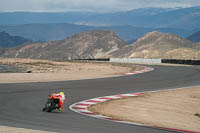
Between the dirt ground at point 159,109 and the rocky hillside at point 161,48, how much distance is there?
2970 inches

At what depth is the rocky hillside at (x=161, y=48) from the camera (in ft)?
351

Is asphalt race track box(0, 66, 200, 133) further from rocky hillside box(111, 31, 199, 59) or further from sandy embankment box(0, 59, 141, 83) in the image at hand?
rocky hillside box(111, 31, 199, 59)

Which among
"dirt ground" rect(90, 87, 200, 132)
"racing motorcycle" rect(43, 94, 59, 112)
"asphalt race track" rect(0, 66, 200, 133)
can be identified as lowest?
"dirt ground" rect(90, 87, 200, 132)

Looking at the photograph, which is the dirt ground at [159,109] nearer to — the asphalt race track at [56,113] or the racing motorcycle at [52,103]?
Result: the asphalt race track at [56,113]

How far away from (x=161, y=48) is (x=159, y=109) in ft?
366

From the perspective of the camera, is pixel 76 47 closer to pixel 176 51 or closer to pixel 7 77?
pixel 176 51

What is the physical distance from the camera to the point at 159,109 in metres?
18.7

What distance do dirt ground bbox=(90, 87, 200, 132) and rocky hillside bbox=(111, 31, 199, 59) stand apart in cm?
7545

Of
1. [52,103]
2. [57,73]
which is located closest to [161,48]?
[57,73]

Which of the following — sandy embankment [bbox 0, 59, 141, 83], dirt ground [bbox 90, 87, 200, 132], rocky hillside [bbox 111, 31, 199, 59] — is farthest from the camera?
rocky hillside [bbox 111, 31, 199, 59]

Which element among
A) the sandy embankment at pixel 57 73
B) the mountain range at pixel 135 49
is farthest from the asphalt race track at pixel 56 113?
the mountain range at pixel 135 49

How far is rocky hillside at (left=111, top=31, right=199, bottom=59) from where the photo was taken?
10700 cm

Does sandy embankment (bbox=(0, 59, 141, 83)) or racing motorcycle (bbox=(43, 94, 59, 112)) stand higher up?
racing motorcycle (bbox=(43, 94, 59, 112))

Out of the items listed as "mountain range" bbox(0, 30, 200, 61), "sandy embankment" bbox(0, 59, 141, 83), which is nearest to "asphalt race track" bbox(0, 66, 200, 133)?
"sandy embankment" bbox(0, 59, 141, 83)
